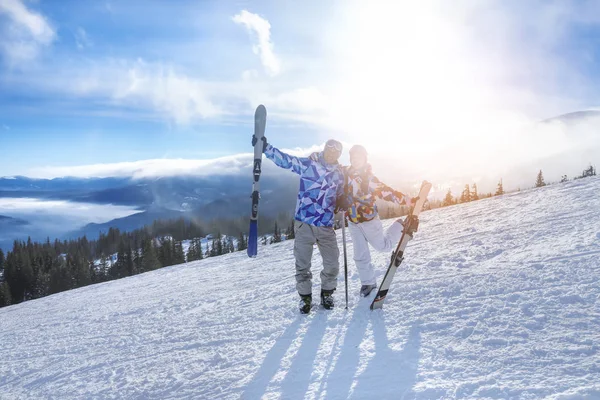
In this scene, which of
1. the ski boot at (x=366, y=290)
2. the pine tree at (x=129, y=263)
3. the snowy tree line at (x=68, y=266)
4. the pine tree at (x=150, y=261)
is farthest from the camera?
the pine tree at (x=129, y=263)

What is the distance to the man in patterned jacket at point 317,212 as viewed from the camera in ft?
20.7

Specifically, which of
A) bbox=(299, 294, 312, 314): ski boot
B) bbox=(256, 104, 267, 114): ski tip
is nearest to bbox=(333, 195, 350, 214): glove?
bbox=(299, 294, 312, 314): ski boot

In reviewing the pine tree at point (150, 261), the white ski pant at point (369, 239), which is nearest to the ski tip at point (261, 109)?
the white ski pant at point (369, 239)

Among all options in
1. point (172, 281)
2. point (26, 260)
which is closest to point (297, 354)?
point (172, 281)

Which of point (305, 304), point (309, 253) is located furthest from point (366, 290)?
point (309, 253)

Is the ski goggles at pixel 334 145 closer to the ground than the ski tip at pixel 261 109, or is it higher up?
closer to the ground

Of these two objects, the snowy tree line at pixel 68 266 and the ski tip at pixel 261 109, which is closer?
the ski tip at pixel 261 109

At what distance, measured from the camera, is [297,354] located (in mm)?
4984

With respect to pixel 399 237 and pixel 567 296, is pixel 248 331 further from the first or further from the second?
pixel 567 296

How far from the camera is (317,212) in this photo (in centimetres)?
631

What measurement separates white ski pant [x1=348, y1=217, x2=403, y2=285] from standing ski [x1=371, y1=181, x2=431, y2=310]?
0.35m

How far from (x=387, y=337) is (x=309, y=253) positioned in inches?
76.6

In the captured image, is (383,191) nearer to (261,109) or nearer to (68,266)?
(261,109)

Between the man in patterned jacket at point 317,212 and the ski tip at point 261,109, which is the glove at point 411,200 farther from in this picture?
the ski tip at point 261,109
